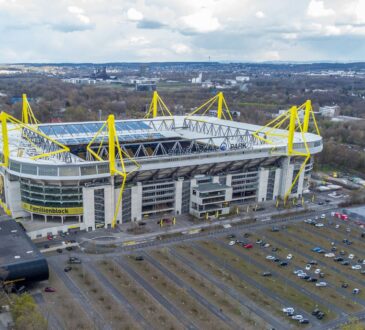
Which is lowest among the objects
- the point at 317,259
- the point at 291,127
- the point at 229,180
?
the point at 317,259

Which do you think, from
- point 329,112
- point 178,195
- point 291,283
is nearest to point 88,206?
point 178,195

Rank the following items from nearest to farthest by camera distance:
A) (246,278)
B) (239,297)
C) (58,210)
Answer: (239,297) < (246,278) < (58,210)

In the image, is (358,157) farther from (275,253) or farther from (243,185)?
(275,253)

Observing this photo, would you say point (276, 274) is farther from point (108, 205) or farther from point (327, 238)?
point (108, 205)

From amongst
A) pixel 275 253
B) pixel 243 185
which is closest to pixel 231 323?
pixel 275 253

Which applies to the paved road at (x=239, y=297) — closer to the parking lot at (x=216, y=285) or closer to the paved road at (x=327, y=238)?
the parking lot at (x=216, y=285)

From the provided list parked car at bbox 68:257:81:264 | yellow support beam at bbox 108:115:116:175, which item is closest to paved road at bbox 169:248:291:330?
parked car at bbox 68:257:81:264

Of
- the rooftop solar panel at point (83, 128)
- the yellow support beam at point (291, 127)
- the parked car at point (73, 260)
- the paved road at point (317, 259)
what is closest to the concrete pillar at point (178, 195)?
the paved road at point (317, 259)

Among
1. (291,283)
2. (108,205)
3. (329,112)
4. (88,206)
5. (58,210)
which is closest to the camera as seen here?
(291,283)
